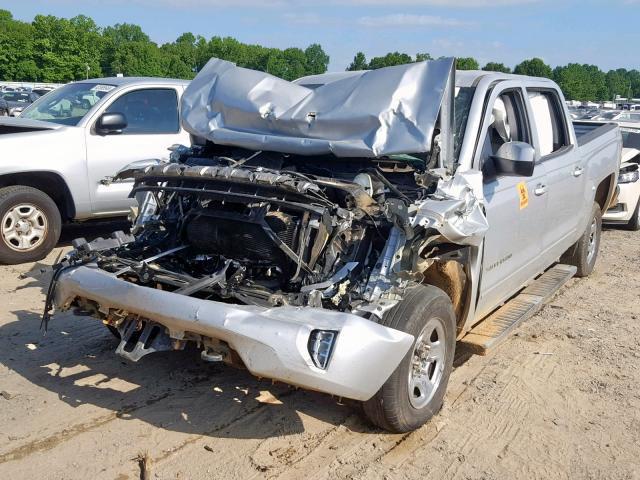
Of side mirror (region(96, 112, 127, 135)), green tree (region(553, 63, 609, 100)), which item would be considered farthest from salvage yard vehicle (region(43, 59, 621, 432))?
green tree (region(553, 63, 609, 100))

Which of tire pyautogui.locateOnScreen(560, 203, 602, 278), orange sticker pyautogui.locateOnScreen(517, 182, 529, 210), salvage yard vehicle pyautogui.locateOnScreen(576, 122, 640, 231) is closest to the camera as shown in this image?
orange sticker pyautogui.locateOnScreen(517, 182, 529, 210)

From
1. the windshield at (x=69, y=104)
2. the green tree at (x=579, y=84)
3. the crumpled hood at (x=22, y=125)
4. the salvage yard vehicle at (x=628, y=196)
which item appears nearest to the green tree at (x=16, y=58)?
the green tree at (x=579, y=84)

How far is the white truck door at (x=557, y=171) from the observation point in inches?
225

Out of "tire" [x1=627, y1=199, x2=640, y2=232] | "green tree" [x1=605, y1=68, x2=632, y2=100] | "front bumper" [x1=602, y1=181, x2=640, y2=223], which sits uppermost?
"front bumper" [x1=602, y1=181, x2=640, y2=223]

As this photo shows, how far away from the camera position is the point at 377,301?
150 inches

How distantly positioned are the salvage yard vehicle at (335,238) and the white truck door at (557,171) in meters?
0.32

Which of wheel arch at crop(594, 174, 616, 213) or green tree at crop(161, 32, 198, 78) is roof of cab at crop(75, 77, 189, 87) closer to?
wheel arch at crop(594, 174, 616, 213)

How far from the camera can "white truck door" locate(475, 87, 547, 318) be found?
470 cm

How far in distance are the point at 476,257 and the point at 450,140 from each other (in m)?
0.76

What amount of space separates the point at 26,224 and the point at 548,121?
17.4 ft

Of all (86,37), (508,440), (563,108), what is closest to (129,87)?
(563,108)

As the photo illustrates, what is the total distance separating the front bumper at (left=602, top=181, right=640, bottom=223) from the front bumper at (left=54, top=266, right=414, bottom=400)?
313 inches

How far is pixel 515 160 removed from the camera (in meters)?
4.58

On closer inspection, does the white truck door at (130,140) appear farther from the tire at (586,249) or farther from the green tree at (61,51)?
the green tree at (61,51)
